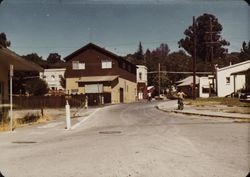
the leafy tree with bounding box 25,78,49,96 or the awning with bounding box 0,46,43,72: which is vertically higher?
the awning with bounding box 0,46,43,72

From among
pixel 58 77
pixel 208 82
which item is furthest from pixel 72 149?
pixel 208 82

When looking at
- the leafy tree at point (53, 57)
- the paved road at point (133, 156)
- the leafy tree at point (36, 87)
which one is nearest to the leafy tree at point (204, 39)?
the paved road at point (133, 156)

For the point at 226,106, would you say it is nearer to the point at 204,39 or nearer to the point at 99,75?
the point at 99,75

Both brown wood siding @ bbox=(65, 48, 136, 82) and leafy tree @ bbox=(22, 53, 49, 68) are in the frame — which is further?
brown wood siding @ bbox=(65, 48, 136, 82)

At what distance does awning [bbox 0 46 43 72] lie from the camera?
17.7 m

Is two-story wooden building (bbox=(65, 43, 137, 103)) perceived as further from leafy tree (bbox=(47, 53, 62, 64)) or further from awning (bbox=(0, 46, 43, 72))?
leafy tree (bbox=(47, 53, 62, 64))

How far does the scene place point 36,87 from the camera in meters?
20.8

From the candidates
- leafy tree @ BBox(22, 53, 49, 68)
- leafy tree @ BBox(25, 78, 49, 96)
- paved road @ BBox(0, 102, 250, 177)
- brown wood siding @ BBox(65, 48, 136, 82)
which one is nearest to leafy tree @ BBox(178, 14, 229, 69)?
paved road @ BBox(0, 102, 250, 177)

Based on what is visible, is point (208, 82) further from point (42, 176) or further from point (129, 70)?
point (42, 176)

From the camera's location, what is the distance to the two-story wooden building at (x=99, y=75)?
2417 centimetres

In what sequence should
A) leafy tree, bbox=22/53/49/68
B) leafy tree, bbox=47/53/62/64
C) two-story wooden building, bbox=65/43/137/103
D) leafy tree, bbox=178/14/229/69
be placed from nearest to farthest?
leafy tree, bbox=178/14/229/69 < leafy tree, bbox=47/53/62/64 < leafy tree, bbox=22/53/49/68 < two-story wooden building, bbox=65/43/137/103

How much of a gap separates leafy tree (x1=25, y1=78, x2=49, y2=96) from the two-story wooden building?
3.94ft

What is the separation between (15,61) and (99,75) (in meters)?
13.3

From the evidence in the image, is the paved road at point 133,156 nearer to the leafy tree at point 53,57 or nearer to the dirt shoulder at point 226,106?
the leafy tree at point 53,57
